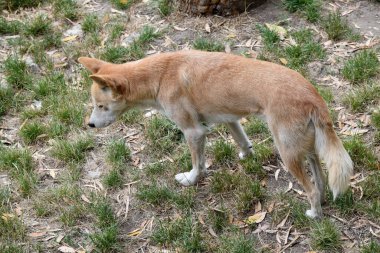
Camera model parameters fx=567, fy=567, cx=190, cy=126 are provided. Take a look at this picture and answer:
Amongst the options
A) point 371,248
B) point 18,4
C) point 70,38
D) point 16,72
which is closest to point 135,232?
point 371,248

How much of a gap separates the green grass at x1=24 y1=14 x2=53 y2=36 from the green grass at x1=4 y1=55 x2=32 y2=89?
764mm

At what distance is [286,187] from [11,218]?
2.82 m

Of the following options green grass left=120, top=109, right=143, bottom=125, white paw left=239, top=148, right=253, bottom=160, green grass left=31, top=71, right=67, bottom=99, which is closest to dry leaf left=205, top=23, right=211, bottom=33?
green grass left=120, top=109, right=143, bottom=125

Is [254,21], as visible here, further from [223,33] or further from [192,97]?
[192,97]

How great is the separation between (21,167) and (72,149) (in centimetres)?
60

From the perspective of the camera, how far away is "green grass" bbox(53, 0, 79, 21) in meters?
8.77

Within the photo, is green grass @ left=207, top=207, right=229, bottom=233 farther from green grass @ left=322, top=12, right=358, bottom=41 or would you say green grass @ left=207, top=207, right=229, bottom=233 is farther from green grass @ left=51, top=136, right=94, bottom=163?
green grass @ left=322, top=12, right=358, bottom=41

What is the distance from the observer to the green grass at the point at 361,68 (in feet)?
22.8

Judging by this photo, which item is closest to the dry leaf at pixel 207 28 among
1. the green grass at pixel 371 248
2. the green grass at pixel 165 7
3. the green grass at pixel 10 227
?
the green grass at pixel 165 7

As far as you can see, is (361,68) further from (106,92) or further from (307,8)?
(106,92)

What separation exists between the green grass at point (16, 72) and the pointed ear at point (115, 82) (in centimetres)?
245

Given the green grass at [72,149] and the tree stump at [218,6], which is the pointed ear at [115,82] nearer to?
the green grass at [72,149]

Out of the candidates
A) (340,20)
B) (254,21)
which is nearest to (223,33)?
(254,21)

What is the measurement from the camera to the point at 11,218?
5.71 metres
